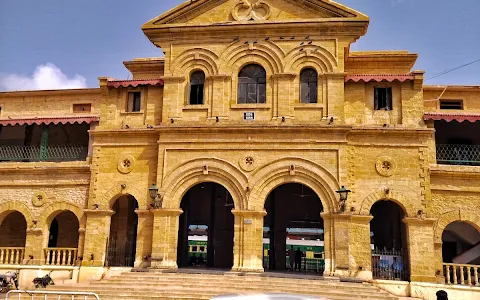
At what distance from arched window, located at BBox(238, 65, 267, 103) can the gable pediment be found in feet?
6.62

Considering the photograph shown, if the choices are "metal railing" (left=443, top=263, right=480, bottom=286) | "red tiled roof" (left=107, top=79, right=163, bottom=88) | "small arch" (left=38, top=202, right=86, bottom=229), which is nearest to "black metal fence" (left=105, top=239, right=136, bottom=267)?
"small arch" (left=38, top=202, right=86, bottom=229)

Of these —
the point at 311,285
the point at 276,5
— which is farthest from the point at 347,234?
the point at 276,5

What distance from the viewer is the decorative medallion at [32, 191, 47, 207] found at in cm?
1931

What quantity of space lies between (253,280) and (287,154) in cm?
485

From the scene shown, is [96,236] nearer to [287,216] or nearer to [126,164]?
[126,164]

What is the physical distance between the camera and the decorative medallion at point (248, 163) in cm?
1747

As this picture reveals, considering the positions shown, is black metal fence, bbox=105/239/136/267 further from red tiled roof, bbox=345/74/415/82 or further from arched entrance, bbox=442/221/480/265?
arched entrance, bbox=442/221/480/265

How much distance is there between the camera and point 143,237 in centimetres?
1778

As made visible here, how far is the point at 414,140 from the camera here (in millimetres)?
17281

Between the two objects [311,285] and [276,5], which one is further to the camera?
[276,5]

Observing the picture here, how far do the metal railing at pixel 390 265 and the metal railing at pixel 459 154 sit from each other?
4207mm

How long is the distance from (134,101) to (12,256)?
8235mm

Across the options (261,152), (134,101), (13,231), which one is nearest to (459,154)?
(261,152)

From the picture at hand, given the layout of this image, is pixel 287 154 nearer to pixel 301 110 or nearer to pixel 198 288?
pixel 301 110
